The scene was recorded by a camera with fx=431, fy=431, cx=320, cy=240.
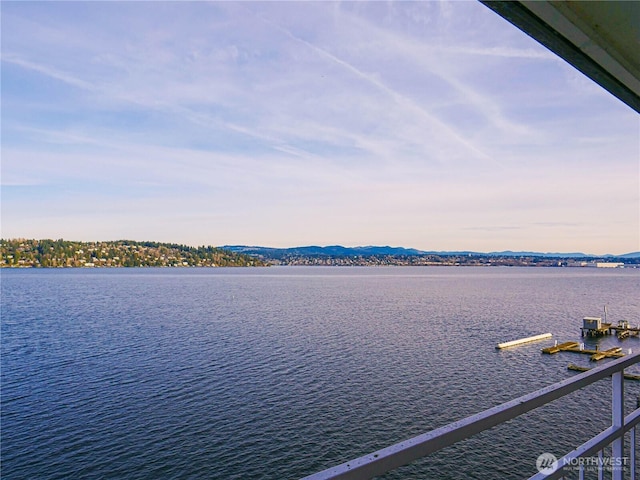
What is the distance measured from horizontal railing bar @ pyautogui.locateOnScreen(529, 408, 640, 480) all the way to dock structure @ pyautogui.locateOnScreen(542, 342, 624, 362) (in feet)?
103

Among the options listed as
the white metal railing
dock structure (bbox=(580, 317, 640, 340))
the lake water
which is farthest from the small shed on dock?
the white metal railing

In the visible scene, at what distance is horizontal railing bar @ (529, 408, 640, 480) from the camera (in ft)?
5.15

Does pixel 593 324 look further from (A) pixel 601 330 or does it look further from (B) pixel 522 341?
(B) pixel 522 341

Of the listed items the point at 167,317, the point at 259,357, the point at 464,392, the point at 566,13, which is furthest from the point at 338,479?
the point at 167,317

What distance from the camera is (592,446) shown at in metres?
1.88

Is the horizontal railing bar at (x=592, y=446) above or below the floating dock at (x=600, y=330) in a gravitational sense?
above

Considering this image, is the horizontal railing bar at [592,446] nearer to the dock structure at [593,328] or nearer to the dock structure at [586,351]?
the dock structure at [586,351]

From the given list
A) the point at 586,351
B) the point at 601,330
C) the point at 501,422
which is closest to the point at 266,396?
the point at 501,422

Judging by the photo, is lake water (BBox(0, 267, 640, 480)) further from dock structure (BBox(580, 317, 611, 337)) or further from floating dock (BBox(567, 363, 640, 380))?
dock structure (BBox(580, 317, 611, 337))

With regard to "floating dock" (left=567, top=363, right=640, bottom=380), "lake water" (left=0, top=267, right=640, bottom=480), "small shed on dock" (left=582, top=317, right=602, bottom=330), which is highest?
"small shed on dock" (left=582, top=317, right=602, bottom=330)

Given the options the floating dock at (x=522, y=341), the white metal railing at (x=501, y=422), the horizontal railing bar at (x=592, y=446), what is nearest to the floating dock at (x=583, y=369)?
the floating dock at (x=522, y=341)

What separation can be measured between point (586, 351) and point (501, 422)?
34859mm

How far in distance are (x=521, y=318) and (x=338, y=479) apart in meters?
50.5

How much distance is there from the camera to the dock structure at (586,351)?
28.8 meters
